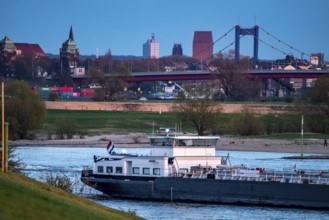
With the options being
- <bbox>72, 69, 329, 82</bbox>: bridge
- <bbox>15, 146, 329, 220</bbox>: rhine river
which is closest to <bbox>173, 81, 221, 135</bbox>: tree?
<bbox>15, 146, 329, 220</bbox>: rhine river

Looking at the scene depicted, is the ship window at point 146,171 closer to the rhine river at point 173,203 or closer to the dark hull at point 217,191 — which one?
the dark hull at point 217,191

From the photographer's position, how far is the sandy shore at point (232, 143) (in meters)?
79.0

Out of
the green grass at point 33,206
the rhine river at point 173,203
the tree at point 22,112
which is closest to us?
the green grass at point 33,206

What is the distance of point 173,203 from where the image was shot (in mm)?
43312

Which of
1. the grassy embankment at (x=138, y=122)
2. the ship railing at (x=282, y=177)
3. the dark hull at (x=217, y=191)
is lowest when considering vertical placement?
the dark hull at (x=217, y=191)

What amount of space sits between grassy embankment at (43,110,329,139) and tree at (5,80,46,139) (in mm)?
4495

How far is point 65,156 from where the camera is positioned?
70.0 m

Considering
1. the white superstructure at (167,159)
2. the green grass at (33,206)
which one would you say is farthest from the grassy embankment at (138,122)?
the green grass at (33,206)

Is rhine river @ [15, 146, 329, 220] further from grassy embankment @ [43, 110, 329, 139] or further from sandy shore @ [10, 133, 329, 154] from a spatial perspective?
grassy embankment @ [43, 110, 329, 139]

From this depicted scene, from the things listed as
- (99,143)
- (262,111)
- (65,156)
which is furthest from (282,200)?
(262,111)

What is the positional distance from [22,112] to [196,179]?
50.2 metres

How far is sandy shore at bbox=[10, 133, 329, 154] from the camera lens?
259ft

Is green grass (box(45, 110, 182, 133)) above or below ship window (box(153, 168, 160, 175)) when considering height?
above

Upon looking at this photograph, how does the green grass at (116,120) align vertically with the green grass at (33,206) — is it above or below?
above
